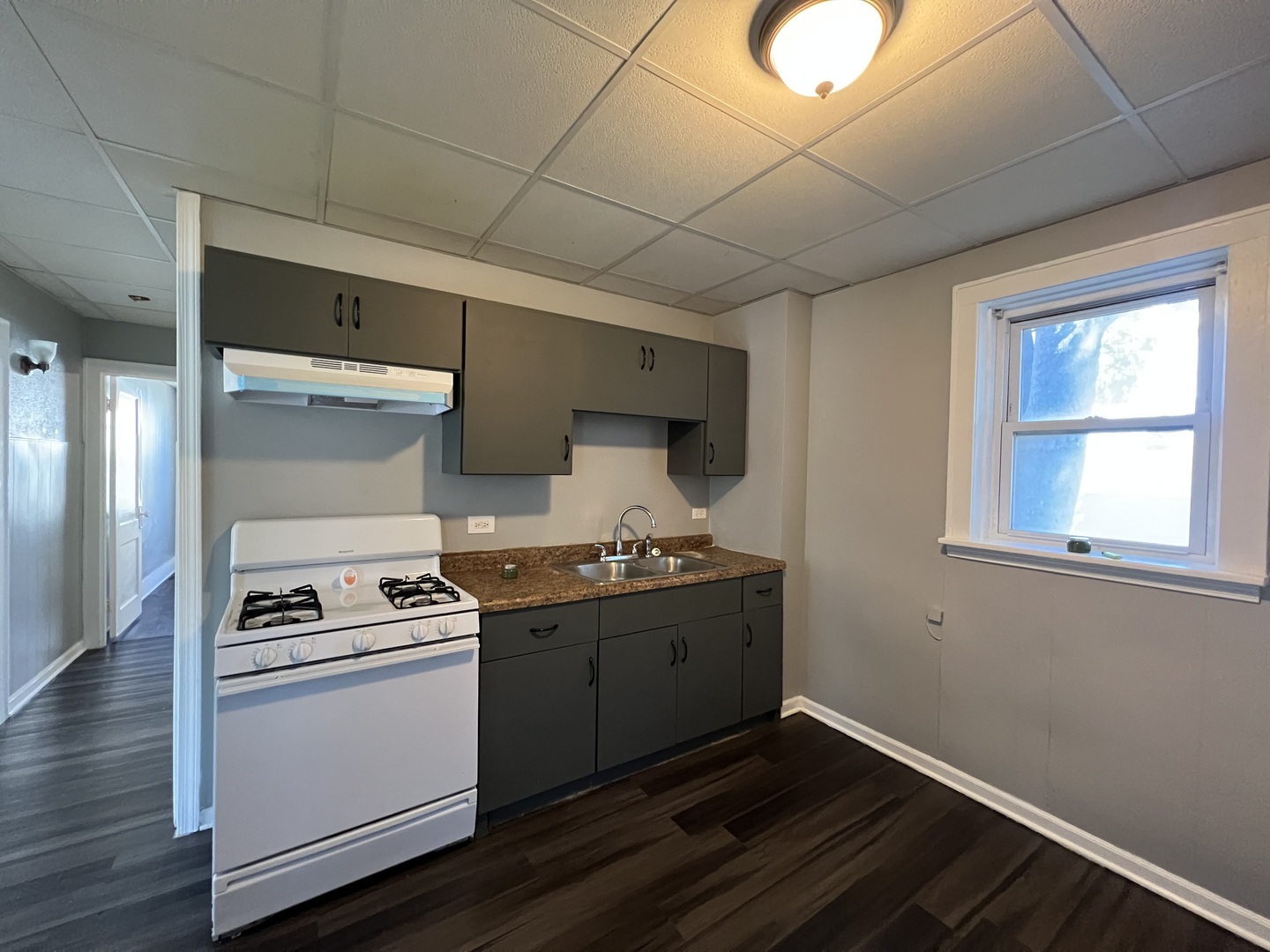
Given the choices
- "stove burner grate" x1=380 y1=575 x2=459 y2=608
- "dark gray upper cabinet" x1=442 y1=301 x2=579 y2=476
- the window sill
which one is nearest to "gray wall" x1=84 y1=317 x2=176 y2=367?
"dark gray upper cabinet" x1=442 y1=301 x2=579 y2=476

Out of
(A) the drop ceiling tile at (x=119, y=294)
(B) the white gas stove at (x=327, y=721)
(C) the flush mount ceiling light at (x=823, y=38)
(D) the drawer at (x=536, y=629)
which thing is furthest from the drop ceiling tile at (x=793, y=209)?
(A) the drop ceiling tile at (x=119, y=294)

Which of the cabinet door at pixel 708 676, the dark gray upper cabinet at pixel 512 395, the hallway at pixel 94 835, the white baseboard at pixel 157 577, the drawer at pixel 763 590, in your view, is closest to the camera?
the hallway at pixel 94 835

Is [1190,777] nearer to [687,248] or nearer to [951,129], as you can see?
[951,129]

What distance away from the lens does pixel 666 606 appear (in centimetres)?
251

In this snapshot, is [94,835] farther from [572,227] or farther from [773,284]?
[773,284]

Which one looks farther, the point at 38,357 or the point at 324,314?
the point at 38,357

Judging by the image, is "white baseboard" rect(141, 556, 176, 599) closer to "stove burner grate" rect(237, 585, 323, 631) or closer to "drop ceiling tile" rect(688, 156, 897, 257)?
"stove burner grate" rect(237, 585, 323, 631)

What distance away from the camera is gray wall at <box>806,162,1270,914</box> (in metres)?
1.71

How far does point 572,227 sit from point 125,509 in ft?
16.7

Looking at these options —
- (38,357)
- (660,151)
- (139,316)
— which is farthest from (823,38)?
(139,316)

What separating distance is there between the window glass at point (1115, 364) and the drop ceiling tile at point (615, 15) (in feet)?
6.84

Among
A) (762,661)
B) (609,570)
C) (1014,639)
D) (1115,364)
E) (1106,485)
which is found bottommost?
(762,661)

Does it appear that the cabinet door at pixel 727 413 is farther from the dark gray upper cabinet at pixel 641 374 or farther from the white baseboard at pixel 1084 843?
the white baseboard at pixel 1084 843

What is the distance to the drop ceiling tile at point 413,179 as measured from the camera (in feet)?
5.40
